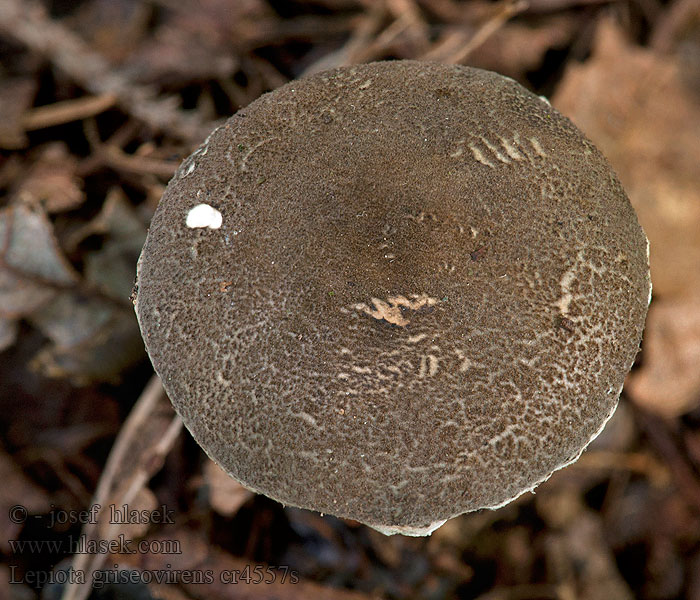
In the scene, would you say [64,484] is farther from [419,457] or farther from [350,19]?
[350,19]

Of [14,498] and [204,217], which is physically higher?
[204,217]

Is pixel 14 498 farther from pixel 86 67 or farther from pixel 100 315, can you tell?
pixel 86 67

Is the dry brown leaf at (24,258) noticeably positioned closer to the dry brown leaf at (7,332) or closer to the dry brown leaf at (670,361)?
the dry brown leaf at (7,332)

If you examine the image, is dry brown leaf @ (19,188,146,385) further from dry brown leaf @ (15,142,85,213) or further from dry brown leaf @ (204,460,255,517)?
dry brown leaf @ (204,460,255,517)

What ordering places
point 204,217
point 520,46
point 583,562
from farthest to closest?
point 520,46 → point 583,562 → point 204,217

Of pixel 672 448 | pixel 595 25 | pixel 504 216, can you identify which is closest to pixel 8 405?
pixel 504 216

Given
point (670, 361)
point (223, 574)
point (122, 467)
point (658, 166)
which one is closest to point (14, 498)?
point (122, 467)

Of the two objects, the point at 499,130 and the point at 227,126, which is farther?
the point at 227,126
